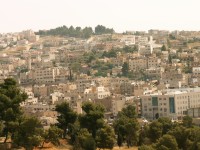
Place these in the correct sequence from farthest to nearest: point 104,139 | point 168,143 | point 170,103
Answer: point 170,103 → point 104,139 → point 168,143

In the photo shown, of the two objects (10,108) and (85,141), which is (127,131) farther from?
(10,108)

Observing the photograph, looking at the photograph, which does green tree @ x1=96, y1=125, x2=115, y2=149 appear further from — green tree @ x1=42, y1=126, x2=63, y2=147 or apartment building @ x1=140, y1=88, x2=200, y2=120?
apartment building @ x1=140, y1=88, x2=200, y2=120

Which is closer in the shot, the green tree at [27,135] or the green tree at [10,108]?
the green tree at [27,135]

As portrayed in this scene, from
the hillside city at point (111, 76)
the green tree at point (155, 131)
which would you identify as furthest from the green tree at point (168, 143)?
the green tree at point (155, 131)

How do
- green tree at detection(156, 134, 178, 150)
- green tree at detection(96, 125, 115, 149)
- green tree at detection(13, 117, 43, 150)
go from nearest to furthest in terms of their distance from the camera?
green tree at detection(156, 134, 178, 150) < green tree at detection(13, 117, 43, 150) < green tree at detection(96, 125, 115, 149)

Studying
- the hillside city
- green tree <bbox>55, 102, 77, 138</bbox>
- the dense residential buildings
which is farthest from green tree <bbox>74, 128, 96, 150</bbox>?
the dense residential buildings

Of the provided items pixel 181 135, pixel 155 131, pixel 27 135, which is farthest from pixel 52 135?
pixel 181 135

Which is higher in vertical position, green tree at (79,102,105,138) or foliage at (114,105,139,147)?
green tree at (79,102,105,138)

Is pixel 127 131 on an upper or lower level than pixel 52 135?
lower

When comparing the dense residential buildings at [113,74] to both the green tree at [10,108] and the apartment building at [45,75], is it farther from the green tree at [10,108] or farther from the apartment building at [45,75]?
the green tree at [10,108]
